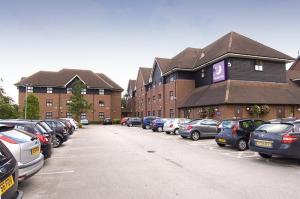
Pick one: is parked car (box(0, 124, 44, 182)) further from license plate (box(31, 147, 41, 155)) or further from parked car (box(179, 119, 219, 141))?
parked car (box(179, 119, 219, 141))

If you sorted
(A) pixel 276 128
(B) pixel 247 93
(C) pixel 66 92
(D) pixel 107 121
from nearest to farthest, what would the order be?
1. (A) pixel 276 128
2. (B) pixel 247 93
3. (D) pixel 107 121
4. (C) pixel 66 92

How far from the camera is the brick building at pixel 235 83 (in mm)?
30812

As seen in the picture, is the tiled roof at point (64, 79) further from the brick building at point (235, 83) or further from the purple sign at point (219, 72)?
the purple sign at point (219, 72)

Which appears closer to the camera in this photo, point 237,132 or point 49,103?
point 237,132

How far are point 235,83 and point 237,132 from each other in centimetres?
1993

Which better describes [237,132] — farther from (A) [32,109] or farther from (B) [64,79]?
(B) [64,79]

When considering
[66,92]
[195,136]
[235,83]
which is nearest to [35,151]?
[195,136]

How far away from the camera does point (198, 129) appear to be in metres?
19.2

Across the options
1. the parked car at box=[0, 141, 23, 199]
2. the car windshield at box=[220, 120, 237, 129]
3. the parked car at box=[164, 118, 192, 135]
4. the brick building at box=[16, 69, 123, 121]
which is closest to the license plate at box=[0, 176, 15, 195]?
the parked car at box=[0, 141, 23, 199]

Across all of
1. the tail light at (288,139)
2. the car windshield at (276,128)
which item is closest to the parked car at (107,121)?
the car windshield at (276,128)

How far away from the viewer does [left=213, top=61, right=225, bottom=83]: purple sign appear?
34.0 meters

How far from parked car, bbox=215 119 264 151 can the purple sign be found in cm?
1993

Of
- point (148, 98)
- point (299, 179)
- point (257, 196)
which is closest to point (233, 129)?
point (299, 179)

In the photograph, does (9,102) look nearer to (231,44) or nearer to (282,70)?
(231,44)
